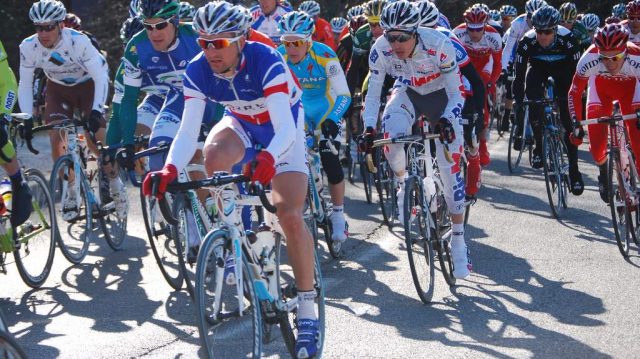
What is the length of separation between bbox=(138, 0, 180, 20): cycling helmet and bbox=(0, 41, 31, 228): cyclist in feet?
3.41

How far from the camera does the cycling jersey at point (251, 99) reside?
5656 mm

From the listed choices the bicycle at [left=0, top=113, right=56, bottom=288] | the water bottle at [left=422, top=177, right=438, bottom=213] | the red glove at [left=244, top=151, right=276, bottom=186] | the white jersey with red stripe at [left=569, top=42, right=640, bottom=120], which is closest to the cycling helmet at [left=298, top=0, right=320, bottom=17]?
the white jersey with red stripe at [left=569, top=42, right=640, bottom=120]

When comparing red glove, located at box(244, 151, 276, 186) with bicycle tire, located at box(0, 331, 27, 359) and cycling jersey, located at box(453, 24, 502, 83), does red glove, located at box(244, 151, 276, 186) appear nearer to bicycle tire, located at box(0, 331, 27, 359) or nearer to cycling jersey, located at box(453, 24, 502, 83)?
bicycle tire, located at box(0, 331, 27, 359)

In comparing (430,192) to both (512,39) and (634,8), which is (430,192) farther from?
(634,8)

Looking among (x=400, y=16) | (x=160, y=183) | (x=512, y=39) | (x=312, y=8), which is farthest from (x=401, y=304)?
(x=312, y=8)

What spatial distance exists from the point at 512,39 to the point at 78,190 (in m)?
7.76

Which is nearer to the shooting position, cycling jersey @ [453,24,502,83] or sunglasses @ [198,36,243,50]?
sunglasses @ [198,36,243,50]

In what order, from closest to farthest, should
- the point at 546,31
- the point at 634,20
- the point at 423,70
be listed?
the point at 423,70 < the point at 546,31 < the point at 634,20

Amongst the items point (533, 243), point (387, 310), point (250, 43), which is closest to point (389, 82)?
point (533, 243)

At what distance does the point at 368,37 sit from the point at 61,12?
4.46m

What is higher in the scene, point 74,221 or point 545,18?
point 545,18

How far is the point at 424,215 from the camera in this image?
25.4 feet

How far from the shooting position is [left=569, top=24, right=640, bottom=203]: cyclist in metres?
9.02

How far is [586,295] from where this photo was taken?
7.73 metres
